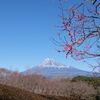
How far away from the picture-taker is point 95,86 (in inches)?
1897

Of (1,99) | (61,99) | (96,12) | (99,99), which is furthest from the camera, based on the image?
(99,99)

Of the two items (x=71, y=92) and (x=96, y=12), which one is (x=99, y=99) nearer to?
(x=71, y=92)

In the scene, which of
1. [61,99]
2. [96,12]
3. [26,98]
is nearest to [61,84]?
[61,99]

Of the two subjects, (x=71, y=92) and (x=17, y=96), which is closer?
(x=17, y=96)

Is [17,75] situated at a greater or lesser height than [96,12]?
greater

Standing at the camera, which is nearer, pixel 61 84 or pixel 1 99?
pixel 1 99

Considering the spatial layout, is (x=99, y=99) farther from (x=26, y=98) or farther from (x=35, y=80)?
(x=26, y=98)

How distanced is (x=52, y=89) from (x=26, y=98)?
20.2 m

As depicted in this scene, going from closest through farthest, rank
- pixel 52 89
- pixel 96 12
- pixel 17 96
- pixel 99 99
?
pixel 96 12 < pixel 17 96 < pixel 99 99 < pixel 52 89

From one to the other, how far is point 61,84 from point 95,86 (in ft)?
16.1

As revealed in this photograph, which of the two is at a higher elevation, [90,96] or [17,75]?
[17,75]

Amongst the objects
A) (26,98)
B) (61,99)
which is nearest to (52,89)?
(61,99)

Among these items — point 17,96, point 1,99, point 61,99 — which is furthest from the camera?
point 61,99

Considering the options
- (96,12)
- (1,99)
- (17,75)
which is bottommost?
(1,99)
